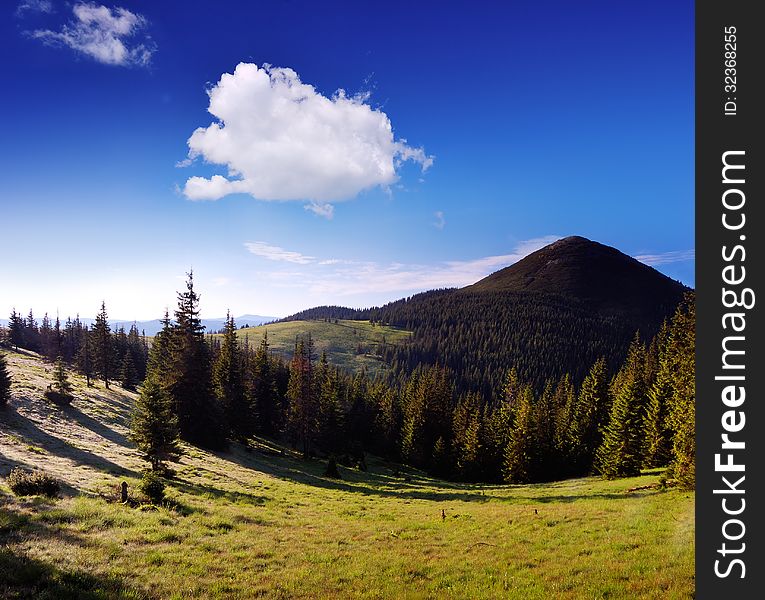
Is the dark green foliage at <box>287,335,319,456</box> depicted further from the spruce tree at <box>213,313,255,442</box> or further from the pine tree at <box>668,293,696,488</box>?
the pine tree at <box>668,293,696,488</box>

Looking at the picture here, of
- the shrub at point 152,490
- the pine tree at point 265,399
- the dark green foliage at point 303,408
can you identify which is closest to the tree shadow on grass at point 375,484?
the dark green foliage at point 303,408

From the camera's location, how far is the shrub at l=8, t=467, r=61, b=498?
56.1 feet

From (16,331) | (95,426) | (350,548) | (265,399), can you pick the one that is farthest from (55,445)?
(16,331)

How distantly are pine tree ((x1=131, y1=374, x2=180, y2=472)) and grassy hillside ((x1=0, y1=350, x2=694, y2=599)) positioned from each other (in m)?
1.76

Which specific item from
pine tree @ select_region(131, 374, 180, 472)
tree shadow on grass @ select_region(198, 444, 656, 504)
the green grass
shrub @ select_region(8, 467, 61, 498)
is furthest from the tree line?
shrub @ select_region(8, 467, 61, 498)

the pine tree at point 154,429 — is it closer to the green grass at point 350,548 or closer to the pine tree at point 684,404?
the green grass at point 350,548

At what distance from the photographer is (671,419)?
101 feet

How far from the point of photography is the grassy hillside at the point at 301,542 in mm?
10789

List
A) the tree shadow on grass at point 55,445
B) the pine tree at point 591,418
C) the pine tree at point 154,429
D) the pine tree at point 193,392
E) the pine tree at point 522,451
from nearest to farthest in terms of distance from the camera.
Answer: the tree shadow on grass at point 55,445 < the pine tree at point 154,429 < the pine tree at point 193,392 < the pine tree at point 522,451 < the pine tree at point 591,418

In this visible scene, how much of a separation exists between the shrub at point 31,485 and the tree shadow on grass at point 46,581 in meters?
7.31

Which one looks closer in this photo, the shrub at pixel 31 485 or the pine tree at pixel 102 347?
the shrub at pixel 31 485

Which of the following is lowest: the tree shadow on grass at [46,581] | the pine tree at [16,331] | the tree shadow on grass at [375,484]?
the tree shadow on grass at [375,484]
